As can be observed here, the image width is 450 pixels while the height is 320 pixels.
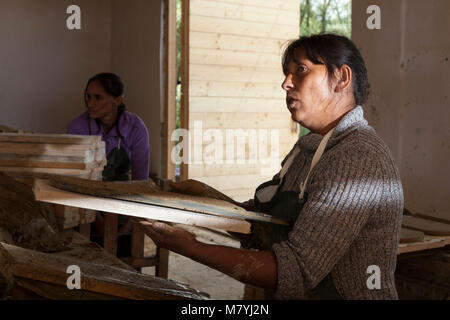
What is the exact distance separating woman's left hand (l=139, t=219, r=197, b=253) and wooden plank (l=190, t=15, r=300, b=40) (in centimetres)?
452

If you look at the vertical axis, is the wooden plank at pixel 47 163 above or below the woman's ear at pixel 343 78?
below

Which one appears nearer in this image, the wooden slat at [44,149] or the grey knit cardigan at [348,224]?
the grey knit cardigan at [348,224]

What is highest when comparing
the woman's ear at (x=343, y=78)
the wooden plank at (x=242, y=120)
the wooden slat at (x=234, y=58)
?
the wooden slat at (x=234, y=58)

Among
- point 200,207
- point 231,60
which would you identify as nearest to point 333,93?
point 200,207

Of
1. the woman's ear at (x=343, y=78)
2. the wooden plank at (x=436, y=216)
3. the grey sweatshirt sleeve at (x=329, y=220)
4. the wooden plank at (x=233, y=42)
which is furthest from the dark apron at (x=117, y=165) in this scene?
the grey sweatshirt sleeve at (x=329, y=220)

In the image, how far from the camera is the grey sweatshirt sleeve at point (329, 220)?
1.48 meters

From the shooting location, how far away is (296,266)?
4.84 feet

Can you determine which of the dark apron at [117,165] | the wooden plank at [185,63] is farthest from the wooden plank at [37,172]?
the wooden plank at [185,63]

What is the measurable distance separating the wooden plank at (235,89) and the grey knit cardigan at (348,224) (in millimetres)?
4306

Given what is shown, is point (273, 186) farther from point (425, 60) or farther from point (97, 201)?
point (425, 60)

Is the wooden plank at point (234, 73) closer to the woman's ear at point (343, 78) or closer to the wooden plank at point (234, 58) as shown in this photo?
the wooden plank at point (234, 58)

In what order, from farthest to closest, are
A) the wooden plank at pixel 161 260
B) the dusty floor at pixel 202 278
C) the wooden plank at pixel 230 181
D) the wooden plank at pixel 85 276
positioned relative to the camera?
1. the wooden plank at pixel 230 181
2. the dusty floor at pixel 202 278
3. the wooden plank at pixel 161 260
4. the wooden plank at pixel 85 276

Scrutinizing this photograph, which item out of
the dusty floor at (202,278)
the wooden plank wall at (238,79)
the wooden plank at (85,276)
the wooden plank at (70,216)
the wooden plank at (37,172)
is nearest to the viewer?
the wooden plank at (85,276)
